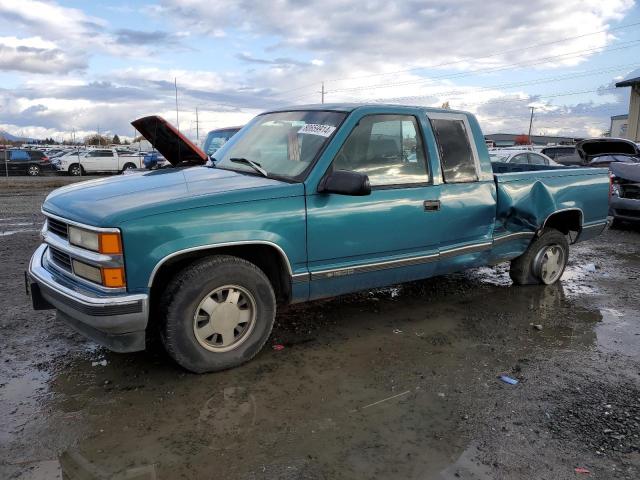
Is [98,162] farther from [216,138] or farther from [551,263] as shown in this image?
[551,263]

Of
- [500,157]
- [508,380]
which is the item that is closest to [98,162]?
[500,157]

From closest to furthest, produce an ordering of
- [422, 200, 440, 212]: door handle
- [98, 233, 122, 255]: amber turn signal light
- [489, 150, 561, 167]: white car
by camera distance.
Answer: [98, 233, 122, 255]: amber turn signal light → [422, 200, 440, 212]: door handle → [489, 150, 561, 167]: white car

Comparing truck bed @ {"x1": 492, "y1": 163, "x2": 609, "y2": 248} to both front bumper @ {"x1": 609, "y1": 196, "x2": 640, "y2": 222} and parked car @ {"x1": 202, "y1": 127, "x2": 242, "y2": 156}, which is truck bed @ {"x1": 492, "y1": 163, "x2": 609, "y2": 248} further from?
parked car @ {"x1": 202, "y1": 127, "x2": 242, "y2": 156}

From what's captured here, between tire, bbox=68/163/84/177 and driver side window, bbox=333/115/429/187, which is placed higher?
driver side window, bbox=333/115/429/187

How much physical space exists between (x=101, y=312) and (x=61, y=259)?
770 millimetres

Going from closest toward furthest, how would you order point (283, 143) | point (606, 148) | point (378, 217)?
point (378, 217) < point (283, 143) < point (606, 148)

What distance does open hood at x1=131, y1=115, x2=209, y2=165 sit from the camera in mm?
5534

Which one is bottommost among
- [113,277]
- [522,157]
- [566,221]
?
[566,221]

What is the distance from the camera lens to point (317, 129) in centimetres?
416

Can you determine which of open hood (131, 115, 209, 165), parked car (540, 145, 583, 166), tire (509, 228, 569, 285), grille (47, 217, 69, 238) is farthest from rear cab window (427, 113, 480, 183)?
parked car (540, 145, 583, 166)

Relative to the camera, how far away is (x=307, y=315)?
193 inches

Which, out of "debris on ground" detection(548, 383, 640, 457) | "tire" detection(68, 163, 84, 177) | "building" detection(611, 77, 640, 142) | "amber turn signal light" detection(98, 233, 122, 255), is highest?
"building" detection(611, 77, 640, 142)

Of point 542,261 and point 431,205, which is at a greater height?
point 431,205

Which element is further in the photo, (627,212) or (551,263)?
(627,212)
